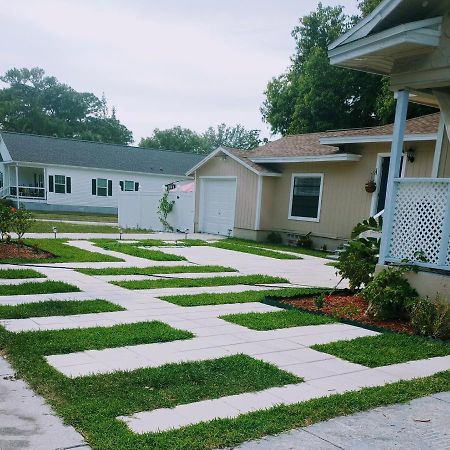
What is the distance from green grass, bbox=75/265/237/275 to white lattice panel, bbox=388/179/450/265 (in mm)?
4043

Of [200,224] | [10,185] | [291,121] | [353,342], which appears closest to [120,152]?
[10,185]

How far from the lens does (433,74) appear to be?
19.1ft

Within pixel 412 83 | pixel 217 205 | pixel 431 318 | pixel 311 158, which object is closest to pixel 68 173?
pixel 217 205

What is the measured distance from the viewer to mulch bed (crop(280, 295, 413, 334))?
224 inches

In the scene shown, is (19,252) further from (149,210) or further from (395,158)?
(149,210)

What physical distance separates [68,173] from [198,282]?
2235 cm

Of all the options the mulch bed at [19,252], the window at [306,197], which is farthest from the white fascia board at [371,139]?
the mulch bed at [19,252]

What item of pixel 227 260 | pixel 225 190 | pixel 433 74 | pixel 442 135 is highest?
pixel 433 74

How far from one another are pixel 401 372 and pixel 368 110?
73.0 ft

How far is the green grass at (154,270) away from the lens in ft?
27.0

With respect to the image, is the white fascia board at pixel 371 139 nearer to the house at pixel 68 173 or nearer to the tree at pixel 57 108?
the house at pixel 68 173

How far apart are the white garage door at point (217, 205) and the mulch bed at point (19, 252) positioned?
28.5ft

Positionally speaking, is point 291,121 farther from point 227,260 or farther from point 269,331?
point 269,331

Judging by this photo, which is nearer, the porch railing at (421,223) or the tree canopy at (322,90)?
the porch railing at (421,223)
